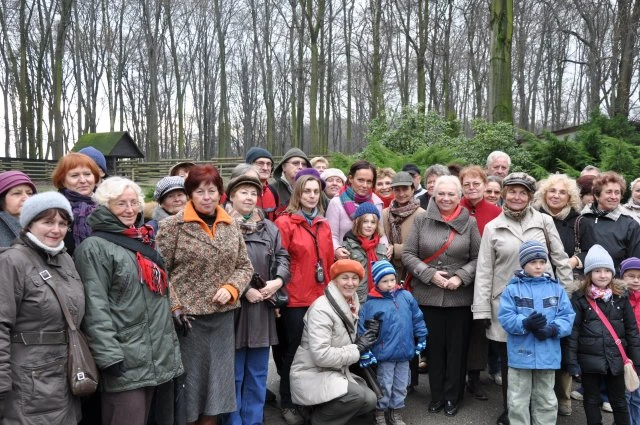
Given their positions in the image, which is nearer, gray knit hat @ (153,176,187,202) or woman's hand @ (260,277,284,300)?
woman's hand @ (260,277,284,300)

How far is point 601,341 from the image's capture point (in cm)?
428

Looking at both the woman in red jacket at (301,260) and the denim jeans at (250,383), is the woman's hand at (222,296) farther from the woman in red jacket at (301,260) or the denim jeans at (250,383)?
the woman in red jacket at (301,260)

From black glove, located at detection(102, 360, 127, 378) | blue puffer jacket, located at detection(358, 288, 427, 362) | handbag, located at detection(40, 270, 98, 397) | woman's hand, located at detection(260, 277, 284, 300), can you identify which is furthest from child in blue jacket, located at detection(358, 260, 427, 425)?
handbag, located at detection(40, 270, 98, 397)

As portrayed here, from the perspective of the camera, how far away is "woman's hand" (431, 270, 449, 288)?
4805 mm

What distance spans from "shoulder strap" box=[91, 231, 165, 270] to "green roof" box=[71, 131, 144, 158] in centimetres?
2570

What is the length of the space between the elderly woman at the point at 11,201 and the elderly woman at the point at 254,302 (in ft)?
5.10

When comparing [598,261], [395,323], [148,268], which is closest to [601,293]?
[598,261]

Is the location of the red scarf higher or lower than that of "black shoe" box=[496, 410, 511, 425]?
higher

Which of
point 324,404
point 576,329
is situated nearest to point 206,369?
point 324,404

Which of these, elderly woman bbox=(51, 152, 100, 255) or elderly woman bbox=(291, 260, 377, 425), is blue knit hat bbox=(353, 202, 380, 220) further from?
elderly woman bbox=(51, 152, 100, 255)

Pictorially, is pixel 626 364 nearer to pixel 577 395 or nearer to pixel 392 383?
pixel 577 395

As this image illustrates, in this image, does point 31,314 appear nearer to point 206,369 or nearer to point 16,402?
point 16,402

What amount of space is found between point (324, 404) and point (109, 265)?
214 cm

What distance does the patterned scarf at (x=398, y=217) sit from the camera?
552cm
